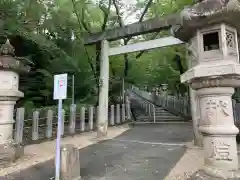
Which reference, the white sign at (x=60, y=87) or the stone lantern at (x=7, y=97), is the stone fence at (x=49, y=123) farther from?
the white sign at (x=60, y=87)

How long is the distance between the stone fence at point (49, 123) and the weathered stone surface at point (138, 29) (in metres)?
3.65

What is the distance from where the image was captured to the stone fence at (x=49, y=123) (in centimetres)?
807

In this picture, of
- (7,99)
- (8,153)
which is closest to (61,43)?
(7,99)

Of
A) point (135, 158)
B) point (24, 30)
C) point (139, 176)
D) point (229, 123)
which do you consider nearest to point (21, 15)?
point (24, 30)

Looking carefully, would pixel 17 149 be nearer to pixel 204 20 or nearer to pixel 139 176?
pixel 139 176

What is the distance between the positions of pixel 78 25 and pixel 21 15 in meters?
4.72

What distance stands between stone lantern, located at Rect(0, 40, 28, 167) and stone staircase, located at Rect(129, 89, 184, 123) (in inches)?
474

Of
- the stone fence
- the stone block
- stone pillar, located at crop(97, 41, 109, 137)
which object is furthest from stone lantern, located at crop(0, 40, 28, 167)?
stone pillar, located at crop(97, 41, 109, 137)

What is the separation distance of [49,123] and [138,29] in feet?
18.3

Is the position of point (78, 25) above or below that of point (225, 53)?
above

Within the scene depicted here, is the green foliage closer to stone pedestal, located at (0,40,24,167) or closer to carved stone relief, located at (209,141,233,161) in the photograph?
stone pedestal, located at (0,40,24,167)

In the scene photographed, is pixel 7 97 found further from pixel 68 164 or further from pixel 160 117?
pixel 160 117

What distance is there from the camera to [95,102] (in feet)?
51.1

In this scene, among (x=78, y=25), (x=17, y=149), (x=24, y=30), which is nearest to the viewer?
(x=17, y=149)
